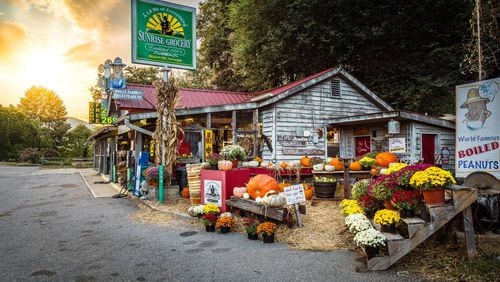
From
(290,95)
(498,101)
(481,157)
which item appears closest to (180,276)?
(481,157)

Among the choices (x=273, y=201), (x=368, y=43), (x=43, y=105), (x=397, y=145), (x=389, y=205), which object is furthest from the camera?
(x=43, y=105)

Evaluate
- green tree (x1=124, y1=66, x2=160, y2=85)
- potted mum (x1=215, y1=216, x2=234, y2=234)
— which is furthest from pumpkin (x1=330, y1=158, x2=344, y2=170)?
green tree (x1=124, y1=66, x2=160, y2=85)

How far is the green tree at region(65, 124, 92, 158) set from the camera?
47.4m

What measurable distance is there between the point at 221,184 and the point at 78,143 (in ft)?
155

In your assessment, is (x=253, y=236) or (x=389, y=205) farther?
(x=253, y=236)

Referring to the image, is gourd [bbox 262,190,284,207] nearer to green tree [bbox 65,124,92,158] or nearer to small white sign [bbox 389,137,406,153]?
small white sign [bbox 389,137,406,153]

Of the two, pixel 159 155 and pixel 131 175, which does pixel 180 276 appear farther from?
pixel 131 175

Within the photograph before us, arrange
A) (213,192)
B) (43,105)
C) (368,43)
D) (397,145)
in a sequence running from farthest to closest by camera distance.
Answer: (43,105), (368,43), (397,145), (213,192)

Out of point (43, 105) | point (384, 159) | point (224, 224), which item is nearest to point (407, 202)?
point (224, 224)

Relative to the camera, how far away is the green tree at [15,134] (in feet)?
148

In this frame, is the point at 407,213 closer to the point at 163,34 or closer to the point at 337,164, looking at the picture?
the point at 337,164

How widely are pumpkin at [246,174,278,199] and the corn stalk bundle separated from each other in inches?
149

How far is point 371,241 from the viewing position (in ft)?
14.3

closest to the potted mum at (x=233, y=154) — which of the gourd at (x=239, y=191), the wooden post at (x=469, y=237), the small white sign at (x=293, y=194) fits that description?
the gourd at (x=239, y=191)
